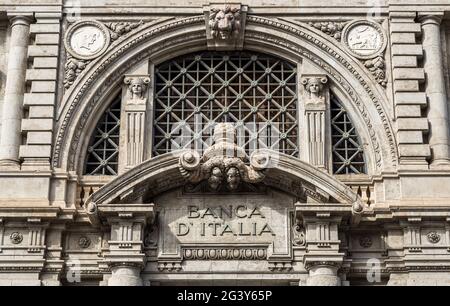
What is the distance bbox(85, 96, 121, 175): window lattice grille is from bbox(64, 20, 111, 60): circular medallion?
63.2 inches

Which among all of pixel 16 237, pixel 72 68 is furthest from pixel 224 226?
pixel 72 68

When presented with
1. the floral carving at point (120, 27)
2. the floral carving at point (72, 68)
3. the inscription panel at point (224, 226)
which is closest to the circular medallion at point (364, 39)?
the inscription panel at point (224, 226)

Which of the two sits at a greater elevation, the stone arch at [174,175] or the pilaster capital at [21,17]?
the pilaster capital at [21,17]

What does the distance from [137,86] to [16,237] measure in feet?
17.3

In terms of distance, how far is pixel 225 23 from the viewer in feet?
98.6

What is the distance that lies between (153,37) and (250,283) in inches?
290

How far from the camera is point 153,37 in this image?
30188 millimetres

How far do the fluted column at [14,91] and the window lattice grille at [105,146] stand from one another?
1.97 m

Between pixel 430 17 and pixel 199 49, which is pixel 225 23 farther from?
pixel 430 17

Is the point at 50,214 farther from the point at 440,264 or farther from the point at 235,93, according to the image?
the point at 440,264

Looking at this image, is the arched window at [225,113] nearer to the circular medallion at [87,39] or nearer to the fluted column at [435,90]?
the circular medallion at [87,39]

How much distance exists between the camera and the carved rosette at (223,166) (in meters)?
27.8

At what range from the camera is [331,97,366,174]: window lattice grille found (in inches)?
1155

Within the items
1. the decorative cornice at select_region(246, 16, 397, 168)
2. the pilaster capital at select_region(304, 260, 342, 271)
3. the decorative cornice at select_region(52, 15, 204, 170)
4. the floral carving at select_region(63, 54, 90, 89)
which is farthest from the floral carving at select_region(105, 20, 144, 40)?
the pilaster capital at select_region(304, 260, 342, 271)
